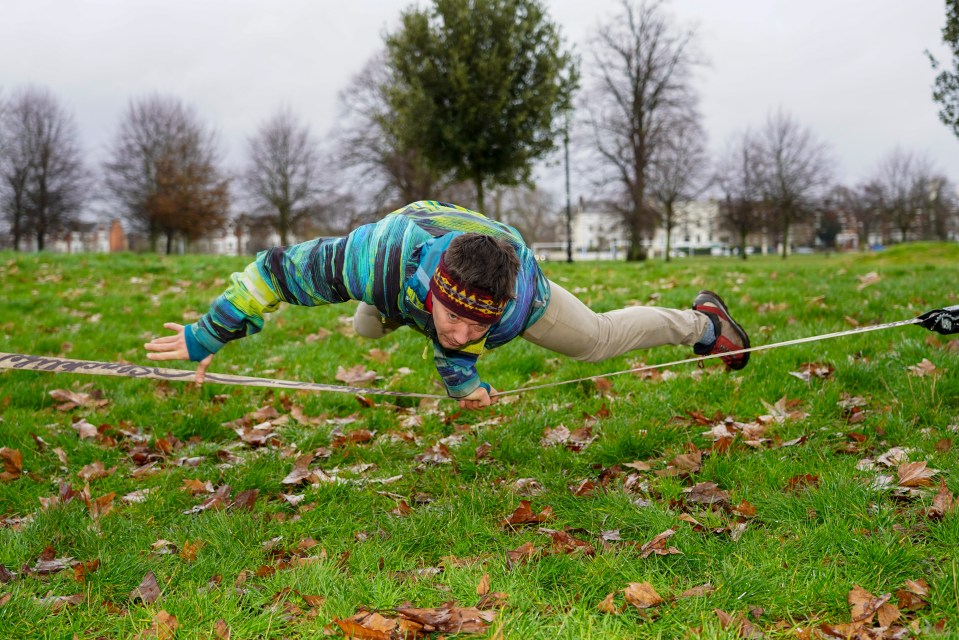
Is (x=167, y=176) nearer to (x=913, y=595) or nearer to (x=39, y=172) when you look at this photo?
(x=39, y=172)

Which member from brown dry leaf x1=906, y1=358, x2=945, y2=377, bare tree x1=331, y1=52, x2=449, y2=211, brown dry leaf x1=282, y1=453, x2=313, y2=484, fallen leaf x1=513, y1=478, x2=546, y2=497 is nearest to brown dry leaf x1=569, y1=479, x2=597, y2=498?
fallen leaf x1=513, y1=478, x2=546, y2=497

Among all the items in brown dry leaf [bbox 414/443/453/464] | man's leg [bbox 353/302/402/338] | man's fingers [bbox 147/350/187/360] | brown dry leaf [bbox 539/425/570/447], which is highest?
man's leg [bbox 353/302/402/338]

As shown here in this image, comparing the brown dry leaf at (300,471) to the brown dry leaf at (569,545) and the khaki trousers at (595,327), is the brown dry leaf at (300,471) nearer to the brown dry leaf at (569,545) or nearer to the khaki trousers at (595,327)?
the khaki trousers at (595,327)

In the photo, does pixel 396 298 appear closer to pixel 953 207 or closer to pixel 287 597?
pixel 287 597

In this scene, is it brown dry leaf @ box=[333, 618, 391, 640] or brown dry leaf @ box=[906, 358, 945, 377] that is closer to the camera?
brown dry leaf @ box=[333, 618, 391, 640]

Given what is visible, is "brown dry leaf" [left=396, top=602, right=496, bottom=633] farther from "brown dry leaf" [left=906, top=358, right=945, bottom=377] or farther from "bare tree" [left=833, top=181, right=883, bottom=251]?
"bare tree" [left=833, top=181, right=883, bottom=251]

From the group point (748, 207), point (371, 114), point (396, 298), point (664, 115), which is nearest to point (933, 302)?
point (396, 298)

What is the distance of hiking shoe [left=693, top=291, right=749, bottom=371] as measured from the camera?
4.58m

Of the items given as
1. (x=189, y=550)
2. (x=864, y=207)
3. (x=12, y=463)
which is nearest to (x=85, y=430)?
(x=12, y=463)

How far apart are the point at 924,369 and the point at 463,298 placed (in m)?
3.59

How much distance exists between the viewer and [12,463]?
4223mm

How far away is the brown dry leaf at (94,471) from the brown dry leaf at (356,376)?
7.13ft

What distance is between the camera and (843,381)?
4.73m

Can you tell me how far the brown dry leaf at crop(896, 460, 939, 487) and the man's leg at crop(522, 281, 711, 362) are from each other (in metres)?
1.52
